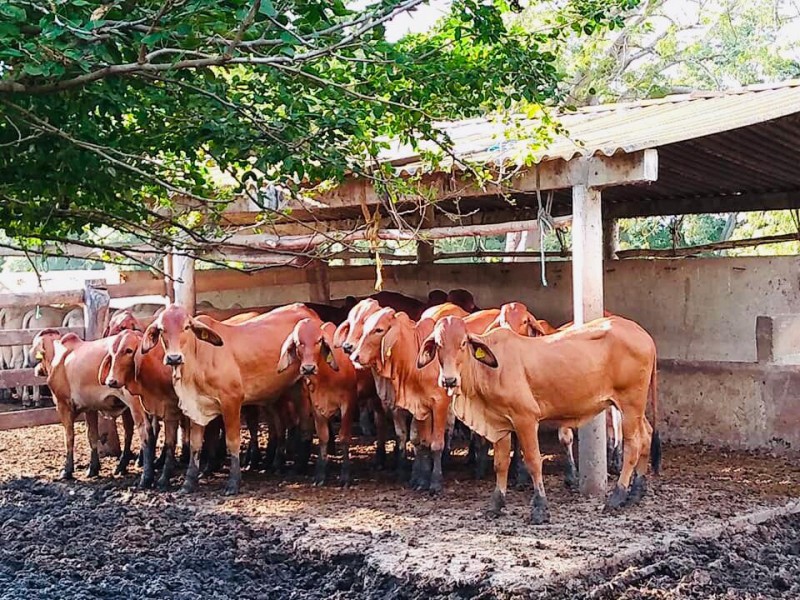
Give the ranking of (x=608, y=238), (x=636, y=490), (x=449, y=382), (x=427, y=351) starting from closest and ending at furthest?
(x=449, y=382) → (x=427, y=351) → (x=636, y=490) → (x=608, y=238)

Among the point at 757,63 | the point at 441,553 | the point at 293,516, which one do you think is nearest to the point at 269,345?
the point at 293,516

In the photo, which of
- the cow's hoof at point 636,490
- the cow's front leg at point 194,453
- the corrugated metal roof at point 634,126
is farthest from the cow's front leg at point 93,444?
the cow's hoof at point 636,490

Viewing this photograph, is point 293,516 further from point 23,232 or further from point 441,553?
point 23,232

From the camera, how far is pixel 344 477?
888cm

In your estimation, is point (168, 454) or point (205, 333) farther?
point (168, 454)

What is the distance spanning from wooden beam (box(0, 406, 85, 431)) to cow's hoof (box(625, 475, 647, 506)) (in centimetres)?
584

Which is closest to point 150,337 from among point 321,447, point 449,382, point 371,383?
point 321,447

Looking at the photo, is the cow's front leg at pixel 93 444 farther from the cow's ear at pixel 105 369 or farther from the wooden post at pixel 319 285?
the wooden post at pixel 319 285

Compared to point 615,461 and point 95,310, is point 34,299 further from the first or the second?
point 615,461

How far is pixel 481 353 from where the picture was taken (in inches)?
292

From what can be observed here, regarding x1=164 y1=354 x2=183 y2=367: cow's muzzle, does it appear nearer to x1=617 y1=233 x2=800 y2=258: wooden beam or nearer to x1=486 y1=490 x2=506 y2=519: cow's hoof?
x1=486 y1=490 x2=506 y2=519: cow's hoof

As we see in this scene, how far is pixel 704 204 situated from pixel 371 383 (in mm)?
4999

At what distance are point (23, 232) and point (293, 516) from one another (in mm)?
2855

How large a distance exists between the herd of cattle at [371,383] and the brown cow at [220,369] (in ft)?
0.04
